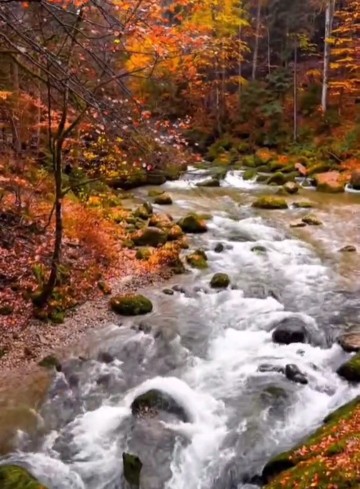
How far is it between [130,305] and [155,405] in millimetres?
2644

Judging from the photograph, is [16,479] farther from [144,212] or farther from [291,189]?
[291,189]

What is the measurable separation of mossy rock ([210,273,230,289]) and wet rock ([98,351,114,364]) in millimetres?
3373

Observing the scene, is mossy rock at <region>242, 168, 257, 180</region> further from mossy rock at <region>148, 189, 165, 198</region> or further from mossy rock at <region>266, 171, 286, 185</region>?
mossy rock at <region>148, 189, 165, 198</region>

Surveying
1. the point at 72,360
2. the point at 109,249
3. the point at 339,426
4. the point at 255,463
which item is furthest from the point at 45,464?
the point at 109,249

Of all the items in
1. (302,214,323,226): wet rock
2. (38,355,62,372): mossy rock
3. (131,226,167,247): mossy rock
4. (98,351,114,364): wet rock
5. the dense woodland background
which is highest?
the dense woodland background

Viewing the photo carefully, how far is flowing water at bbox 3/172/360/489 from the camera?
5.97m

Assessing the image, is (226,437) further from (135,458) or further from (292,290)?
(292,290)

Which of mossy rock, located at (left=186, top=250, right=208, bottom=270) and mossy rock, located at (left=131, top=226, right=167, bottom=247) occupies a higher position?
mossy rock, located at (left=131, top=226, right=167, bottom=247)

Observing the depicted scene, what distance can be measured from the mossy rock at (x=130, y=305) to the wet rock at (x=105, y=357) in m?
1.24

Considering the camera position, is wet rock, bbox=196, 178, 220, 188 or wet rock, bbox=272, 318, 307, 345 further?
wet rock, bbox=196, 178, 220, 188

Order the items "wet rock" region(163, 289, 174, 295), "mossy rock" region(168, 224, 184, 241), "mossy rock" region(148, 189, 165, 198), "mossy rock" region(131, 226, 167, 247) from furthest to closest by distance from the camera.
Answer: "mossy rock" region(148, 189, 165, 198)
"mossy rock" region(168, 224, 184, 241)
"mossy rock" region(131, 226, 167, 247)
"wet rock" region(163, 289, 174, 295)

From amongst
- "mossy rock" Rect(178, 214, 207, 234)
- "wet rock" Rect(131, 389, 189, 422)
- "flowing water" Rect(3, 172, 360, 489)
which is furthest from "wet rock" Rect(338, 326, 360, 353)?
"mossy rock" Rect(178, 214, 207, 234)

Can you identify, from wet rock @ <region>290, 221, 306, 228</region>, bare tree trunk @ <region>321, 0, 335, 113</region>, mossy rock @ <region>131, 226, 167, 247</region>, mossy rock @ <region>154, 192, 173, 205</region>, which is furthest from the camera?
bare tree trunk @ <region>321, 0, 335, 113</region>

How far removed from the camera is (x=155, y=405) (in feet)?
22.5
